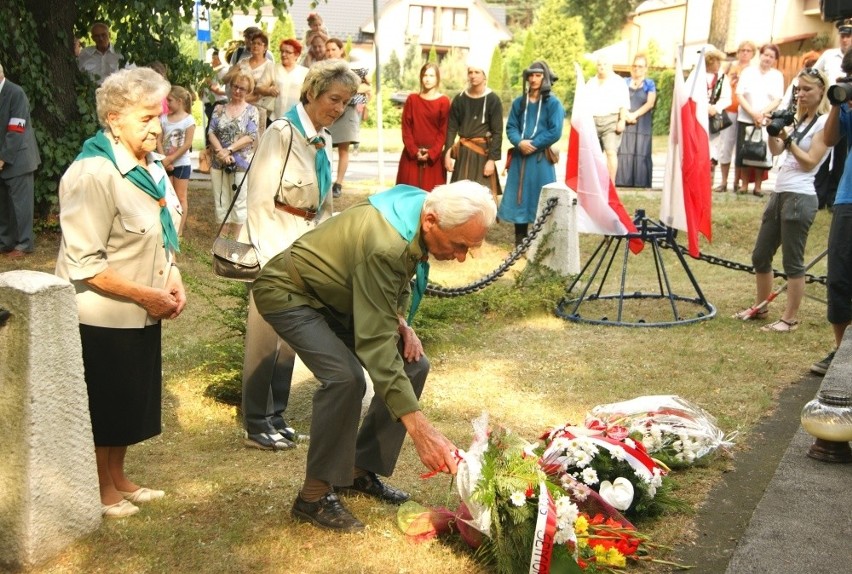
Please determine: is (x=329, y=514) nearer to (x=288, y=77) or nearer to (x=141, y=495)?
(x=141, y=495)

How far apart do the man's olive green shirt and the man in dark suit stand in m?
6.86

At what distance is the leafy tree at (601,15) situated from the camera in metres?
54.0

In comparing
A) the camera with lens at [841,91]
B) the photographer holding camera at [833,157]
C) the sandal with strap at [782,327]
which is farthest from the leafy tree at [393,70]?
the camera with lens at [841,91]

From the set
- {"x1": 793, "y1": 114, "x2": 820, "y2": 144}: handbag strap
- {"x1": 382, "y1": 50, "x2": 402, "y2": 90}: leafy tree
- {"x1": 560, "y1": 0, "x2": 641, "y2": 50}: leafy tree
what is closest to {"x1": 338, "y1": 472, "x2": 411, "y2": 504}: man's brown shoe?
{"x1": 793, "y1": 114, "x2": 820, "y2": 144}: handbag strap

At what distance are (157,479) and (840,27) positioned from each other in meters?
8.68

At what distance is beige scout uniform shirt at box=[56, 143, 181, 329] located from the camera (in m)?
4.00

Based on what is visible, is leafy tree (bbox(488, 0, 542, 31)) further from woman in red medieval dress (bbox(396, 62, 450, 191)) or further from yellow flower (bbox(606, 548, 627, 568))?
yellow flower (bbox(606, 548, 627, 568))

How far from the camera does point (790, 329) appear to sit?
27.4 feet

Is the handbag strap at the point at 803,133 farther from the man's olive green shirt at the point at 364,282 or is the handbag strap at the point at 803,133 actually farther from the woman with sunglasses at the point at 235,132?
the woman with sunglasses at the point at 235,132

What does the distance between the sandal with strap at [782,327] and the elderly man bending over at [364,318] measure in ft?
15.4

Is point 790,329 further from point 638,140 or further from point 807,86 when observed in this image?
point 638,140

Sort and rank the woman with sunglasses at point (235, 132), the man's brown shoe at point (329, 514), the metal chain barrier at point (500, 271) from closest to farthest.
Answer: the man's brown shoe at point (329, 514) < the metal chain barrier at point (500, 271) < the woman with sunglasses at point (235, 132)

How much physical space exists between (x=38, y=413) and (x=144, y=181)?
98 cm

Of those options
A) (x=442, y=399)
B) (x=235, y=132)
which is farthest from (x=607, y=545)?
(x=235, y=132)
